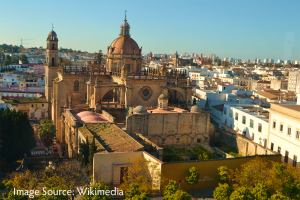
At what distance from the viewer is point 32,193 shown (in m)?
17.4

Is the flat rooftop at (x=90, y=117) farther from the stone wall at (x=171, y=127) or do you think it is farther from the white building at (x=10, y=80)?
the white building at (x=10, y=80)

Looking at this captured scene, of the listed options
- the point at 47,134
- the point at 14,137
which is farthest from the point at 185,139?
the point at 14,137

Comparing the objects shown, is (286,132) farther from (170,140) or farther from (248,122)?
(170,140)

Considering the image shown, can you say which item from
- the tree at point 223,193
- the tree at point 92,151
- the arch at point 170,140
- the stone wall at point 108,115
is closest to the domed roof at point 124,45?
the stone wall at point 108,115

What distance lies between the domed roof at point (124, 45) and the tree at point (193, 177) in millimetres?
23723

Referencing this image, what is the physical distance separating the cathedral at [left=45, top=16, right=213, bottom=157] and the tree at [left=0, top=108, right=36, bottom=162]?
12.9ft

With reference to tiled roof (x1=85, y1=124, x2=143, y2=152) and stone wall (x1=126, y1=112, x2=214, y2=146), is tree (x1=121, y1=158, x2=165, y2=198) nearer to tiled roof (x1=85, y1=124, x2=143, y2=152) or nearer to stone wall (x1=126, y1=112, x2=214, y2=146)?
tiled roof (x1=85, y1=124, x2=143, y2=152)

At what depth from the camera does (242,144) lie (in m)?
32.4

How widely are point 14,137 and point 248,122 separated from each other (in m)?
24.5

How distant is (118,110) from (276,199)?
21.1 meters

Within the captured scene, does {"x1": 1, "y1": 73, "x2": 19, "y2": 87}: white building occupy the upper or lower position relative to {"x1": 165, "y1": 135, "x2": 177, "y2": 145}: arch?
upper

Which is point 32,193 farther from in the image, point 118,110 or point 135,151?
point 118,110

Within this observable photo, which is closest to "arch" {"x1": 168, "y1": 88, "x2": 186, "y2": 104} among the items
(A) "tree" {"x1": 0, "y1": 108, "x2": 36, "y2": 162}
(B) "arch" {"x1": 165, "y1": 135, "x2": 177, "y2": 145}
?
(B) "arch" {"x1": 165, "y1": 135, "x2": 177, "y2": 145}

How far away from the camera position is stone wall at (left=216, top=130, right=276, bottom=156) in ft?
94.5
